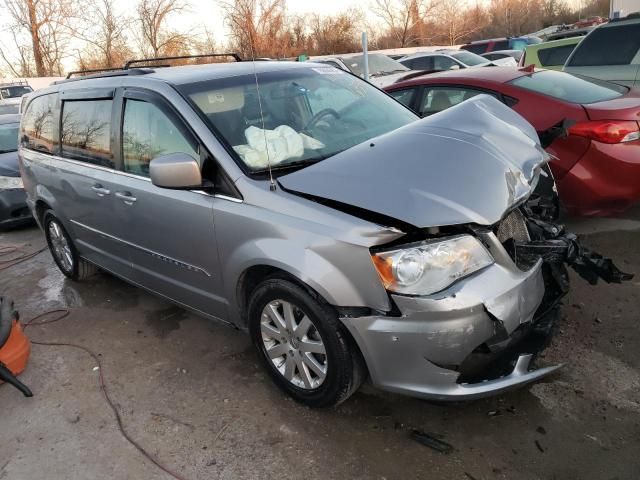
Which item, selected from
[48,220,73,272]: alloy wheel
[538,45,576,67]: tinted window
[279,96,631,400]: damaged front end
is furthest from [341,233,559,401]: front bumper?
[538,45,576,67]: tinted window

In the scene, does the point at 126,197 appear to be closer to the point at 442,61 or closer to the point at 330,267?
the point at 330,267

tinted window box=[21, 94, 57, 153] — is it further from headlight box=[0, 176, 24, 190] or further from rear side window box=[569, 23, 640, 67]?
rear side window box=[569, 23, 640, 67]

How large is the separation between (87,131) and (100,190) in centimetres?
54

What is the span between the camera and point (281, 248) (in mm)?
2625

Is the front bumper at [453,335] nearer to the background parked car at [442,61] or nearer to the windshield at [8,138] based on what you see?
the windshield at [8,138]

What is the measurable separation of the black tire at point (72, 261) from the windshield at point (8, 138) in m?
3.85

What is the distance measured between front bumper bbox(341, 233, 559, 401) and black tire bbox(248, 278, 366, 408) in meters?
0.11

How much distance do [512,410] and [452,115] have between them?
1650 millimetres

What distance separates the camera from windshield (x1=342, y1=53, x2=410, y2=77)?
14352 millimetres

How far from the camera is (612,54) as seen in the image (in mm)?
7109

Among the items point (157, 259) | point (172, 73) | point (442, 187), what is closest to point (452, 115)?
point (442, 187)

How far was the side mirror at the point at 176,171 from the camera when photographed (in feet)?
9.25

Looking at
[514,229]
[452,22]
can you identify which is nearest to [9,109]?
[514,229]

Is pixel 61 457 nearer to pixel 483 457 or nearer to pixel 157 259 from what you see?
pixel 157 259
